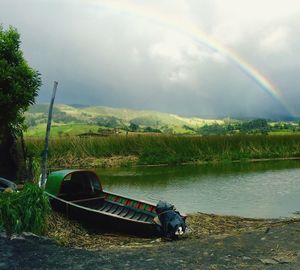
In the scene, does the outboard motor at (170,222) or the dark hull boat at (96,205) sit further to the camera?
the dark hull boat at (96,205)

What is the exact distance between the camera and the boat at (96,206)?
14.3 metres

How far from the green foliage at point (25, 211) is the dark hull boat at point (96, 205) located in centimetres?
265

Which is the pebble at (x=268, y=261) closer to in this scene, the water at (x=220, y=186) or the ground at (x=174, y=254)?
the ground at (x=174, y=254)

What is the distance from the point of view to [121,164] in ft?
139

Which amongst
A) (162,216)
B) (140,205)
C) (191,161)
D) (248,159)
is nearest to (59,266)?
(162,216)

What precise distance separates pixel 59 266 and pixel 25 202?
128 inches

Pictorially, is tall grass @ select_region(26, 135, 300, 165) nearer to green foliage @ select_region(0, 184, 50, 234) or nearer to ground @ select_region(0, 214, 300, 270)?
green foliage @ select_region(0, 184, 50, 234)

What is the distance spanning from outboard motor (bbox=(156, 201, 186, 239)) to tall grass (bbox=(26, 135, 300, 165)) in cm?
2941

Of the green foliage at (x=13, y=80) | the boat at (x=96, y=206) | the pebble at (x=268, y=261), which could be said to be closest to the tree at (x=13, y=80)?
the green foliage at (x=13, y=80)

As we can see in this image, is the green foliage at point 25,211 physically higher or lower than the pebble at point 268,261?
higher

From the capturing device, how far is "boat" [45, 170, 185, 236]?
46.8ft

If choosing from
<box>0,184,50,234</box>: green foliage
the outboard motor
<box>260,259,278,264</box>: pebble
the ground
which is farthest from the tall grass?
<box>260,259,278,264</box>: pebble

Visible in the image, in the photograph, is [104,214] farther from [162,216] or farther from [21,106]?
[21,106]

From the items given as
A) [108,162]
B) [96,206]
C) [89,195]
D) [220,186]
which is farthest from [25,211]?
[108,162]
